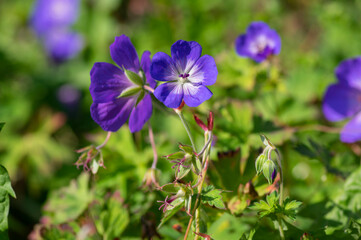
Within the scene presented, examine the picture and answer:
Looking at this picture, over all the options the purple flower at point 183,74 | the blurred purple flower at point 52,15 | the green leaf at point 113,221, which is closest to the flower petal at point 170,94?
the purple flower at point 183,74

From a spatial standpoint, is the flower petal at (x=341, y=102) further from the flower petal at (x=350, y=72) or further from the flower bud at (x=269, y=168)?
the flower bud at (x=269, y=168)

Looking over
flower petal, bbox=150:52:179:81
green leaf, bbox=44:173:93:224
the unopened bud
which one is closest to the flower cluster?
green leaf, bbox=44:173:93:224

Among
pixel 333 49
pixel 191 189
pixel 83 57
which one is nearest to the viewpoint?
pixel 191 189

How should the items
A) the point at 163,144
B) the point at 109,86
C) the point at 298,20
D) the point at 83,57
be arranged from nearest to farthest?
the point at 109,86 < the point at 163,144 < the point at 83,57 < the point at 298,20

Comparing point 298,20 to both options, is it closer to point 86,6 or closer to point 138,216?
point 86,6

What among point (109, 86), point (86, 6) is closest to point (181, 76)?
point (109, 86)

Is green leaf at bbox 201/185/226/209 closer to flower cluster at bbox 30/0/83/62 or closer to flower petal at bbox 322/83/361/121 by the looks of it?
flower petal at bbox 322/83/361/121

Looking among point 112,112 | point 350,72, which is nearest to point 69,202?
point 112,112
